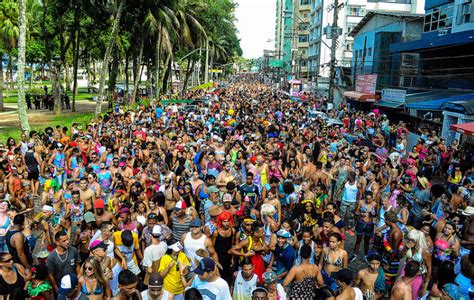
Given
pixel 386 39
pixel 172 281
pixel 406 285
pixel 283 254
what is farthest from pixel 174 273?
pixel 386 39

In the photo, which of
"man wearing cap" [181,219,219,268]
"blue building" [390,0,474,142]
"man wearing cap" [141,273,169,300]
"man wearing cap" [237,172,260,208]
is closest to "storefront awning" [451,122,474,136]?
"blue building" [390,0,474,142]

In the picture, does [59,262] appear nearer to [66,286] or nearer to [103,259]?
[103,259]

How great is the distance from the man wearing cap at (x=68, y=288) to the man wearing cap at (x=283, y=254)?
2.60m

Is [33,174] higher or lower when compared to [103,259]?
lower

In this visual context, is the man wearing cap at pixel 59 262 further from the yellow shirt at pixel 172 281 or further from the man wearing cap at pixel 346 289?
the man wearing cap at pixel 346 289

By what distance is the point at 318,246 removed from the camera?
237 inches

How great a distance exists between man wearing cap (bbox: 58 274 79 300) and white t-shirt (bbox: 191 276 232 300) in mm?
1323

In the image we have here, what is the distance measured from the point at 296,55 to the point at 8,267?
81820 millimetres

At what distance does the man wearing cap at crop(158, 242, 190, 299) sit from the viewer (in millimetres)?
5016

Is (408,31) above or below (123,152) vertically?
above

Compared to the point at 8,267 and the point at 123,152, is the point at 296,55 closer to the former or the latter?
the point at 123,152

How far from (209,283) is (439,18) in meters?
24.6

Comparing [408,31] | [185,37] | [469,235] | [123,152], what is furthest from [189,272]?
[185,37]

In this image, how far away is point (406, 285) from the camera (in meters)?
4.94
